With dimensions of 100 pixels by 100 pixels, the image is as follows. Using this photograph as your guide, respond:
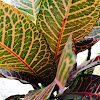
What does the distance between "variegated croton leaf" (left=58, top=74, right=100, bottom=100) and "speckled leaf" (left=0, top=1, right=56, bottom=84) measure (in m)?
0.08

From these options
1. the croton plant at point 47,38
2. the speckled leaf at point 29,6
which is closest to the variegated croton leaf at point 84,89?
the croton plant at point 47,38

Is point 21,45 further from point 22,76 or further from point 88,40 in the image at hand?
point 88,40

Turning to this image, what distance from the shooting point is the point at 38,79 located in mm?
426

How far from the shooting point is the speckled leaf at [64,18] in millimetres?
296

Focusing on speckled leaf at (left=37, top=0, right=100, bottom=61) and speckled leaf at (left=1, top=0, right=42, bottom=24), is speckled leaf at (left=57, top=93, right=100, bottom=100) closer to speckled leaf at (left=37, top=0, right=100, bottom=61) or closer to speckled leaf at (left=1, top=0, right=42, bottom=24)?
speckled leaf at (left=37, top=0, right=100, bottom=61)

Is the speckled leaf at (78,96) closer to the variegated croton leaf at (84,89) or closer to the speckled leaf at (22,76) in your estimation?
the variegated croton leaf at (84,89)

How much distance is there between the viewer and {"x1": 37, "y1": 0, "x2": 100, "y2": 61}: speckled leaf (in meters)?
0.30

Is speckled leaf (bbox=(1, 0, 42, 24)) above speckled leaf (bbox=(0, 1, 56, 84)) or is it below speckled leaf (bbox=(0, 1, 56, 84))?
above

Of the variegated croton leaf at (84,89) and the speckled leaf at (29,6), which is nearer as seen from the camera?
the variegated croton leaf at (84,89)

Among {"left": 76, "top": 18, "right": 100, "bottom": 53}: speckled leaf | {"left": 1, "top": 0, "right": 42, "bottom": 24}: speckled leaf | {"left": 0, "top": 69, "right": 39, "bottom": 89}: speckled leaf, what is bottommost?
{"left": 0, "top": 69, "right": 39, "bottom": 89}: speckled leaf

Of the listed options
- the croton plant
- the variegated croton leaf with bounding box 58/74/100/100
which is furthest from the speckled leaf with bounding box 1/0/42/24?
the variegated croton leaf with bounding box 58/74/100/100

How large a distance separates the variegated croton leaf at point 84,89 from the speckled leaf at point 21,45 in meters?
0.08

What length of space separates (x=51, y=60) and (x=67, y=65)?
0.70ft

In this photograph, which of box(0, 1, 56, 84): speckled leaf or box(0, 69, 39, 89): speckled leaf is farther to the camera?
box(0, 69, 39, 89): speckled leaf
